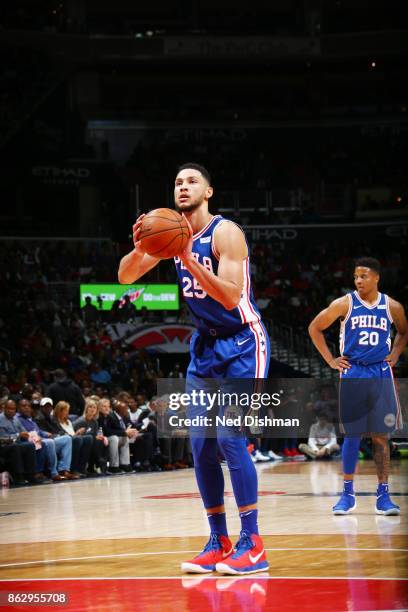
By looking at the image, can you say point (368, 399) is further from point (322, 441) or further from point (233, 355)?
point (322, 441)

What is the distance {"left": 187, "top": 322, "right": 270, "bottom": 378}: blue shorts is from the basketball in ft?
2.40

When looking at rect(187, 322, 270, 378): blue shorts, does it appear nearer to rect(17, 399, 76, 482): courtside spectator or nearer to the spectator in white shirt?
rect(17, 399, 76, 482): courtside spectator

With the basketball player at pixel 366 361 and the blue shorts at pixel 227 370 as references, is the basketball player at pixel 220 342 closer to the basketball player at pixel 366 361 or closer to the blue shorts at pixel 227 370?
the blue shorts at pixel 227 370

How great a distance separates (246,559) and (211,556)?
259 mm

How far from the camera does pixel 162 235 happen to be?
5262mm

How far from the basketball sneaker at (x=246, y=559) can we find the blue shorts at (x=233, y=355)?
93 cm

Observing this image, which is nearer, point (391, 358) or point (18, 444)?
point (391, 358)

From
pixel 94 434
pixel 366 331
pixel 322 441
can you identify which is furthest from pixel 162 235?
→ pixel 322 441

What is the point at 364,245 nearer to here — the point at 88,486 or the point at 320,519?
the point at 88,486

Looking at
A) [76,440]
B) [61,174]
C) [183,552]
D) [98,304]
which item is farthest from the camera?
[61,174]

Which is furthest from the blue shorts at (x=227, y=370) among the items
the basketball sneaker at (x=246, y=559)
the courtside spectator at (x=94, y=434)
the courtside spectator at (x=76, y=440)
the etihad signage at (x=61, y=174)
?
the etihad signage at (x=61, y=174)

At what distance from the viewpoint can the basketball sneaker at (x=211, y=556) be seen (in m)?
5.59

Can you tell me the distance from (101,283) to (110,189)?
27.6 feet

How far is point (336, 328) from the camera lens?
25.5m
